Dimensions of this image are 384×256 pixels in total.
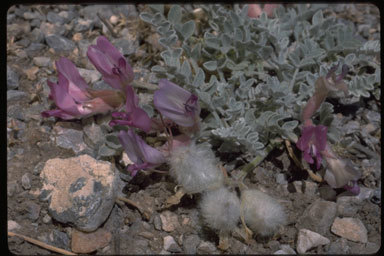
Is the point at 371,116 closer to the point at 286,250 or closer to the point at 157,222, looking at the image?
the point at 286,250

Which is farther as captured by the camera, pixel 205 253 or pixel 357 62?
pixel 357 62

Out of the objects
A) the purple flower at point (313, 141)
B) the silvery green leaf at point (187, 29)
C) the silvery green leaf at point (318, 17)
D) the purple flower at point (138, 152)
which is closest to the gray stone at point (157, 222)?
the purple flower at point (138, 152)

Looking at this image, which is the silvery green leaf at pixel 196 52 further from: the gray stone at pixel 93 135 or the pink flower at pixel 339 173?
the pink flower at pixel 339 173

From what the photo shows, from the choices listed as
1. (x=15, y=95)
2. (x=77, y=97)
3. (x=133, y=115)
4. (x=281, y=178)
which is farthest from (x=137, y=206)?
(x=15, y=95)

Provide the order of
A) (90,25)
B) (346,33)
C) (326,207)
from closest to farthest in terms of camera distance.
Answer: (326,207) < (346,33) < (90,25)

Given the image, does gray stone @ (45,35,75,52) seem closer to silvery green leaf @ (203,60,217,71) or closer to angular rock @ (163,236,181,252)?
silvery green leaf @ (203,60,217,71)

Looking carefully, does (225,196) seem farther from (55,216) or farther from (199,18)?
(199,18)

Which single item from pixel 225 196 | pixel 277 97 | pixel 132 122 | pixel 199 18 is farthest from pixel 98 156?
pixel 199 18
